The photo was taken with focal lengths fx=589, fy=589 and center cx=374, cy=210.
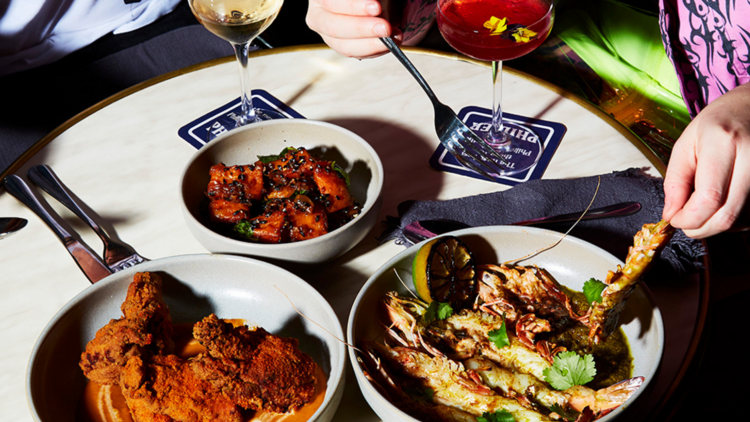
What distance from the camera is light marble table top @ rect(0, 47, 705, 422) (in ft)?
3.63

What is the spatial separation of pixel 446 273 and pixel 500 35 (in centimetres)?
61

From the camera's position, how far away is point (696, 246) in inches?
44.7

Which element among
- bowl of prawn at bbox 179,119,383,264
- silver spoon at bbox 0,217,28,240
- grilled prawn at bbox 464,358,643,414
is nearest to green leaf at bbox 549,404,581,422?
grilled prawn at bbox 464,358,643,414

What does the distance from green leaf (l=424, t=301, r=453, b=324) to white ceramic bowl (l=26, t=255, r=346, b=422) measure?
0.18 metres

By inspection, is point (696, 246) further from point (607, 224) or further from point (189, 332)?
point (189, 332)

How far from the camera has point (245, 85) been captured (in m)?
1.54

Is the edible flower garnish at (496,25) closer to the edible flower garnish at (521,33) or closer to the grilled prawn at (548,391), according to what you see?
the edible flower garnish at (521,33)

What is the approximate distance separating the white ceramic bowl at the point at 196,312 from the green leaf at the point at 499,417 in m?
0.23

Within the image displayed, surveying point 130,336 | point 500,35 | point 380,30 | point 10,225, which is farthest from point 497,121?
point 10,225

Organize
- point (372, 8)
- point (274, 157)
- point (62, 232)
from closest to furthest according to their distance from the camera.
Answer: point (62, 232) < point (274, 157) < point (372, 8)

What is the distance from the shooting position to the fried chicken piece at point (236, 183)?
1.20 metres

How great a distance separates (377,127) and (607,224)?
635 millimetres

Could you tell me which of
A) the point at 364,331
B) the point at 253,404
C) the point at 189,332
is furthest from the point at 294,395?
the point at 189,332

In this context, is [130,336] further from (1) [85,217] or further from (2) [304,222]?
(1) [85,217]
